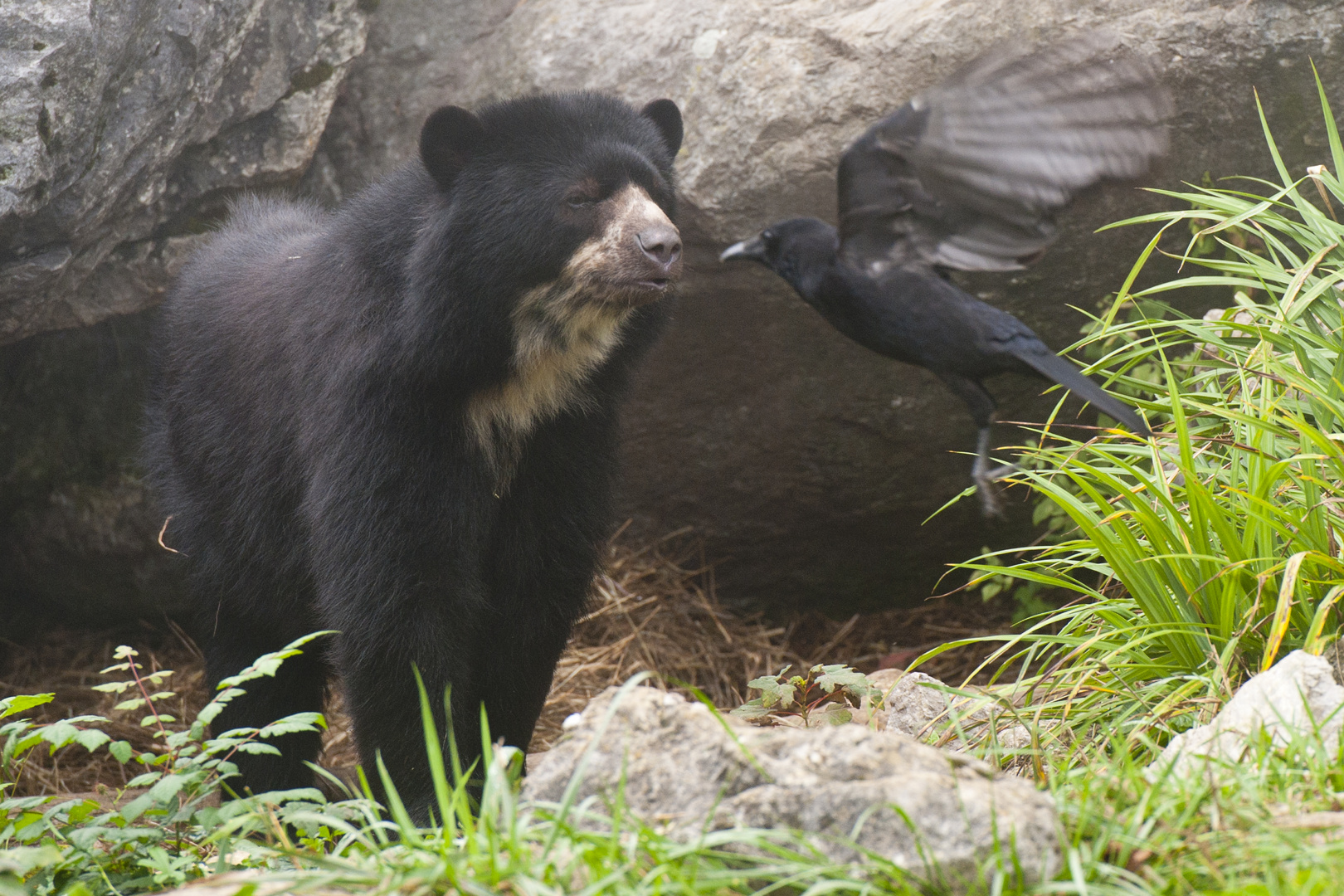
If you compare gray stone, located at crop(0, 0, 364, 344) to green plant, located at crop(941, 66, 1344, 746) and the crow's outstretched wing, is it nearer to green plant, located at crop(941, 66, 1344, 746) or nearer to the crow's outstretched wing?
the crow's outstretched wing

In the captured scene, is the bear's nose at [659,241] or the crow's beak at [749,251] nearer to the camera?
the bear's nose at [659,241]

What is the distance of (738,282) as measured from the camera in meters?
4.55

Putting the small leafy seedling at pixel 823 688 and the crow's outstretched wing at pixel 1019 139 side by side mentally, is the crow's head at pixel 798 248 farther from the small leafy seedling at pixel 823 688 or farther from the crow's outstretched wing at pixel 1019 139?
the small leafy seedling at pixel 823 688

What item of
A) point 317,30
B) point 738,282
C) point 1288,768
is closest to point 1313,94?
point 738,282

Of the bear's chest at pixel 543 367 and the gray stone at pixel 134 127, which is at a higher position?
the gray stone at pixel 134 127

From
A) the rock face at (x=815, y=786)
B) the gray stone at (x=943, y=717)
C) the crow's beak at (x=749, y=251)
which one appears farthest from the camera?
the crow's beak at (x=749, y=251)

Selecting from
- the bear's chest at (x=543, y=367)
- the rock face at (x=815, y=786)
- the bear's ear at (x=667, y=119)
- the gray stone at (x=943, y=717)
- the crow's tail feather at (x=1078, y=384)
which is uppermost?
A: the bear's ear at (x=667, y=119)

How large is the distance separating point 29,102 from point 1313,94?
400 centimetres

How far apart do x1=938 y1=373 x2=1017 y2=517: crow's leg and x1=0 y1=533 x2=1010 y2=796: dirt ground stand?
5.07 ft

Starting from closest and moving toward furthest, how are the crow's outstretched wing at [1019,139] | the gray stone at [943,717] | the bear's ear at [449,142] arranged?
the gray stone at [943,717]
the bear's ear at [449,142]
the crow's outstretched wing at [1019,139]

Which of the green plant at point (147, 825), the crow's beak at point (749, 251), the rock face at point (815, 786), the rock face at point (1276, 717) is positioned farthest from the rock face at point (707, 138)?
the rock face at point (815, 786)

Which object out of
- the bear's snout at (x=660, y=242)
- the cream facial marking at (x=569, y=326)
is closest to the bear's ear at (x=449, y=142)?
the cream facial marking at (x=569, y=326)

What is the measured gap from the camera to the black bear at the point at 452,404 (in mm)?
2918

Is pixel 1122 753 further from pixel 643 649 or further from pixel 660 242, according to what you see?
pixel 643 649
